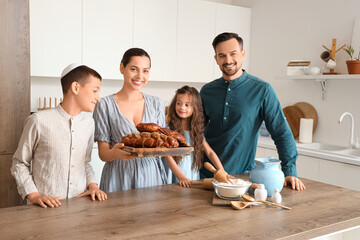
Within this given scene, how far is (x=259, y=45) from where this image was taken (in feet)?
15.5

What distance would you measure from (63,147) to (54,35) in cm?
209

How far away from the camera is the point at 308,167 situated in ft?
11.5

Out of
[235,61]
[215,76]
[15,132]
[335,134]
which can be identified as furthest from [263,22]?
[15,132]

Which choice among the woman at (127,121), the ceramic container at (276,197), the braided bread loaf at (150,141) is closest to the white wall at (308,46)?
the ceramic container at (276,197)

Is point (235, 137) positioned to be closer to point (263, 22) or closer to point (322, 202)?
point (322, 202)

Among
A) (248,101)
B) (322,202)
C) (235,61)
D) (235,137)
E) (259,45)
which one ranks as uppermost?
(259,45)

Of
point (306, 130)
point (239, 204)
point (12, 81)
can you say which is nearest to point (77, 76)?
point (239, 204)

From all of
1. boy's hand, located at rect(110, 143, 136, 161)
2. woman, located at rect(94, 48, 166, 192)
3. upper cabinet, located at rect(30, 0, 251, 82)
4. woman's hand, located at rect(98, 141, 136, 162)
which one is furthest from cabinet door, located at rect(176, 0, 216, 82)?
boy's hand, located at rect(110, 143, 136, 161)

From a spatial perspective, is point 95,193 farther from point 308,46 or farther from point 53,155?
point 308,46

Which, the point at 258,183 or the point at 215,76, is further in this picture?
A: the point at 215,76

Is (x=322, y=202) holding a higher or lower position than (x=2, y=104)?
lower

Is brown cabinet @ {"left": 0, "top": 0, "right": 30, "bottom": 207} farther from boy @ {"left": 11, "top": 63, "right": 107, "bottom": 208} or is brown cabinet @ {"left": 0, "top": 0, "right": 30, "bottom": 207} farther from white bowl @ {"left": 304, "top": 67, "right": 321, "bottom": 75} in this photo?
white bowl @ {"left": 304, "top": 67, "right": 321, "bottom": 75}

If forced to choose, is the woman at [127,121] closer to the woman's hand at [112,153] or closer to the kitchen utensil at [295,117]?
the woman's hand at [112,153]

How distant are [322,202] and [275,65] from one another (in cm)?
302
